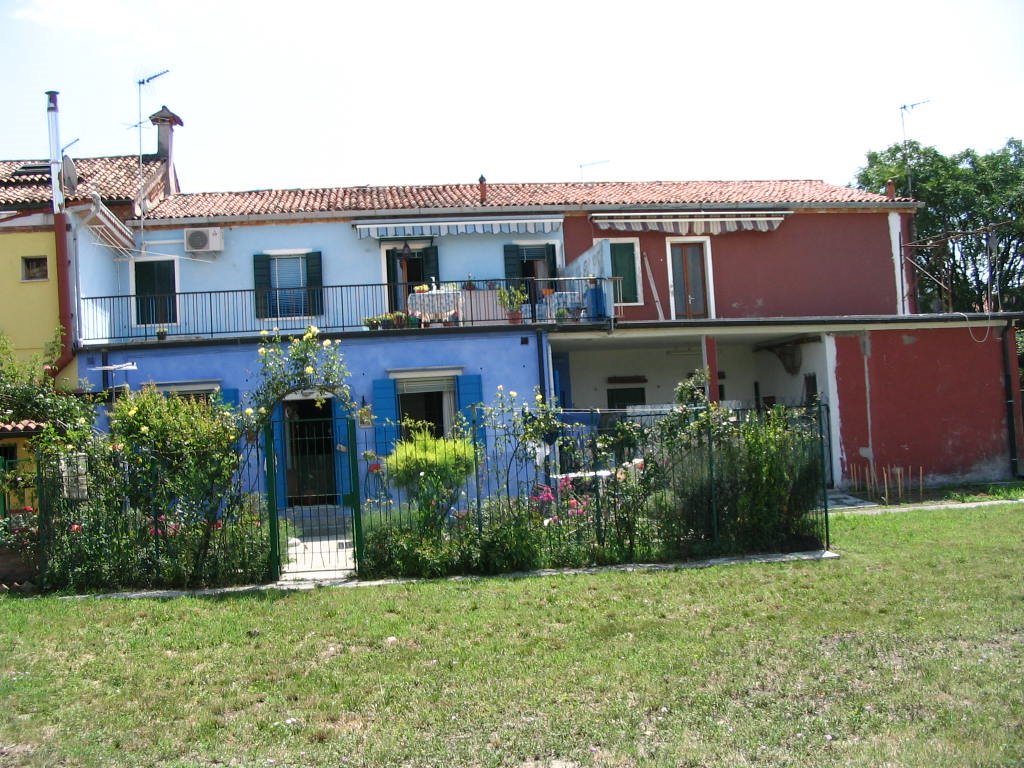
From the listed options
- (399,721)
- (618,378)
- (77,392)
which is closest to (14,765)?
(399,721)

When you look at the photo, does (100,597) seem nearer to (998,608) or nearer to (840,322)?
(998,608)

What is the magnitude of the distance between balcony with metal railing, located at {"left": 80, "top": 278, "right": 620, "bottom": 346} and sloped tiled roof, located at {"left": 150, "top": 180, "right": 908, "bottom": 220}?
6.08ft

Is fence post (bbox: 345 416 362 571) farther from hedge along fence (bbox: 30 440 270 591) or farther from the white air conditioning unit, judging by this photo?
the white air conditioning unit

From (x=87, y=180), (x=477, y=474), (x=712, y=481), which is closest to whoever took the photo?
(x=477, y=474)

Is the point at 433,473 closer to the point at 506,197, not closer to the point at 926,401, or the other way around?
the point at 506,197

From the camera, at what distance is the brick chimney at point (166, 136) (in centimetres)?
2174

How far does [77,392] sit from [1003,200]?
98.3 ft

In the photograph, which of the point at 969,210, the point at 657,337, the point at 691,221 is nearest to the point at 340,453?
the point at 657,337

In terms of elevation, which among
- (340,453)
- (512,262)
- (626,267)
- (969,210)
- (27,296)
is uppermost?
(969,210)

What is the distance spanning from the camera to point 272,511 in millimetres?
9961

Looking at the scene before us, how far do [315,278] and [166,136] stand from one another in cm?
627

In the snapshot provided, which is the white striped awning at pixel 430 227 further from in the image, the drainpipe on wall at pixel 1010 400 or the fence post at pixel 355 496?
the drainpipe on wall at pixel 1010 400

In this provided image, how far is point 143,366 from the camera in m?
16.3

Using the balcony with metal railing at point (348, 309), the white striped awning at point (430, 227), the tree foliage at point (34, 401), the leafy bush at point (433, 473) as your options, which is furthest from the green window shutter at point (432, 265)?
the leafy bush at point (433, 473)
